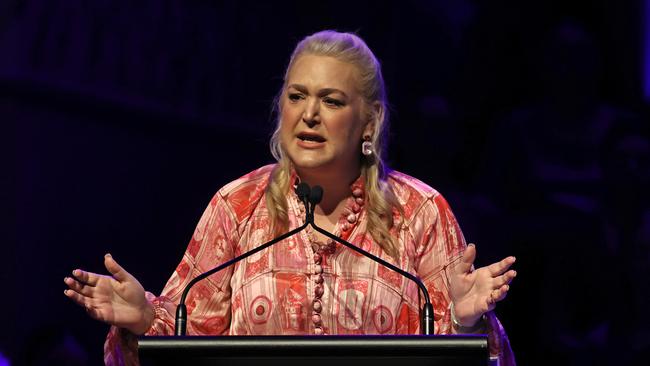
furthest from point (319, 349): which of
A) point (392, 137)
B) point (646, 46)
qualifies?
point (646, 46)

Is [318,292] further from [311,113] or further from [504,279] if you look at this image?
[504,279]

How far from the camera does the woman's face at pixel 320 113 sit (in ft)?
8.79

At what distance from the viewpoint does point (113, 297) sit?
7.51ft

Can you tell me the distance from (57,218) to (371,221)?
1.83m

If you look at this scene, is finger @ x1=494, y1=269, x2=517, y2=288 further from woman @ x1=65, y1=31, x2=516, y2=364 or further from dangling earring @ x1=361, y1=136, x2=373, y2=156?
dangling earring @ x1=361, y1=136, x2=373, y2=156

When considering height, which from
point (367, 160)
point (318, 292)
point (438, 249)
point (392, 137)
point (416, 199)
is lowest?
point (318, 292)

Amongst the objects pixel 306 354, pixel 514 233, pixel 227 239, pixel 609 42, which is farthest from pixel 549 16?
pixel 306 354

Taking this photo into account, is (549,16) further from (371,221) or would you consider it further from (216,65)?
(371,221)

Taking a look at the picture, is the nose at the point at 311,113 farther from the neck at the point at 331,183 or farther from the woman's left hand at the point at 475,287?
the woman's left hand at the point at 475,287

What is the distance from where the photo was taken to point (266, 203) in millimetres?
2781

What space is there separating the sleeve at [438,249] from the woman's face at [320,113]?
259 mm

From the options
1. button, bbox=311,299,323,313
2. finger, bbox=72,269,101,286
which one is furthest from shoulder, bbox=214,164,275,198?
finger, bbox=72,269,101,286

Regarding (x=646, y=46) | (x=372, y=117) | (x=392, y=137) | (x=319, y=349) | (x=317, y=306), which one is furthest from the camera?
(x=646, y=46)

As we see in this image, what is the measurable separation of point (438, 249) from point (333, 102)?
0.45 m
